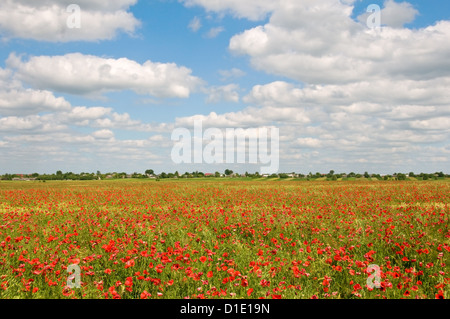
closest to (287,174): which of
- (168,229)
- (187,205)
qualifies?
(187,205)

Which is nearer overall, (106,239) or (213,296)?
(213,296)

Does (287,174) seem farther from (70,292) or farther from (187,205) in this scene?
(70,292)

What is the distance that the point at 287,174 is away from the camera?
82.2m

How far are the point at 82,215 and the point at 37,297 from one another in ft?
22.7

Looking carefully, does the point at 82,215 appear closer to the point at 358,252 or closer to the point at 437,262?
the point at 358,252

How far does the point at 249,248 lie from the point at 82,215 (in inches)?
273

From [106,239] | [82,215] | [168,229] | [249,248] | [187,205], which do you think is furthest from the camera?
[187,205]
